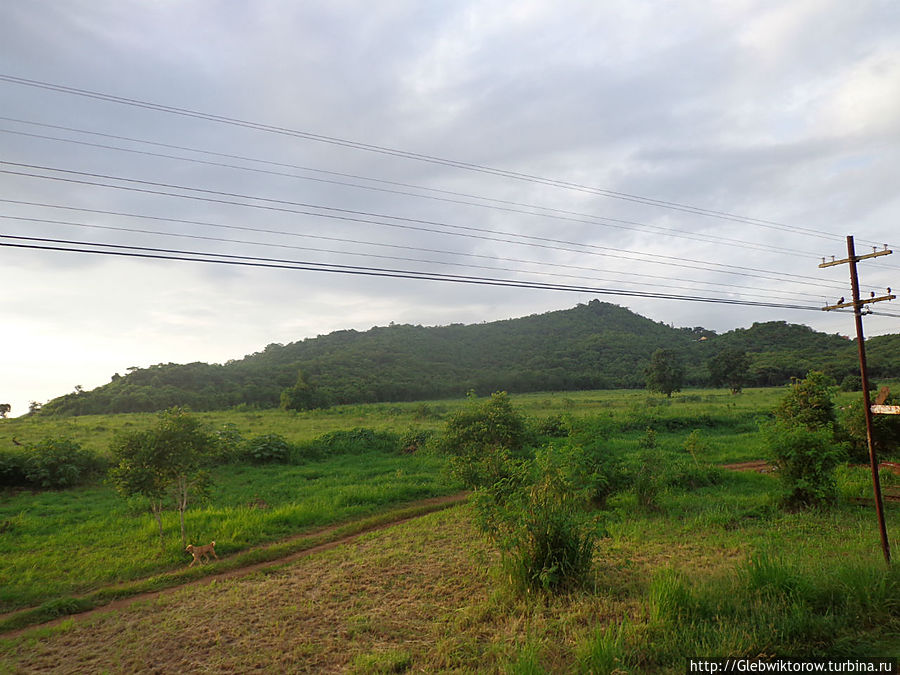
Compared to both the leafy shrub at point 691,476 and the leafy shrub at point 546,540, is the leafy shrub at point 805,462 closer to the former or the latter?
the leafy shrub at point 691,476

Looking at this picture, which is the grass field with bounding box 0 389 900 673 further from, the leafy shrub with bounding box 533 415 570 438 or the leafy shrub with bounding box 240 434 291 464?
the leafy shrub with bounding box 533 415 570 438

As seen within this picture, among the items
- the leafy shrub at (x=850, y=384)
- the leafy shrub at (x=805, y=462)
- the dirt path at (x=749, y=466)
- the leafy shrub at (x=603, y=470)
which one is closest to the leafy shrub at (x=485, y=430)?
the leafy shrub at (x=603, y=470)

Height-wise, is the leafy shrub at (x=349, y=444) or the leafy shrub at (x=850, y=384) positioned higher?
the leafy shrub at (x=850, y=384)

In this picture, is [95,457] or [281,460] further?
[281,460]

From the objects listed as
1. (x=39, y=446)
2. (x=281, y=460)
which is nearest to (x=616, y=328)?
(x=281, y=460)

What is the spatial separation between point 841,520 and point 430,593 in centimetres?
910

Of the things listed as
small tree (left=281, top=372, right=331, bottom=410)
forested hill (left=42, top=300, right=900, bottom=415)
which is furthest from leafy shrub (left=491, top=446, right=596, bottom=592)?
forested hill (left=42, top=300, right=900, bottom=415)

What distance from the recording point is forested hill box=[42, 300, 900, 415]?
52.2 m

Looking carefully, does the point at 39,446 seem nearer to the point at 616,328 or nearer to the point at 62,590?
Result: the point at 62,590

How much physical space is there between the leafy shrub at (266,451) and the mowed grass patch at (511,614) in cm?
1199

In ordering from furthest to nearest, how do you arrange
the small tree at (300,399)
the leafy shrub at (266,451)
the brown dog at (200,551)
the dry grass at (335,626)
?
the small tree at (300,399) → the leafy shrub at (266,451) → the brown dog at (200,551) → the dry grass at (335,626)

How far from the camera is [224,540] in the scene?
36.7 feet

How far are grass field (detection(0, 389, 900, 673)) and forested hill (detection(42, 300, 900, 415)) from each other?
32423mm

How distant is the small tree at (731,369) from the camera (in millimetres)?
52250
